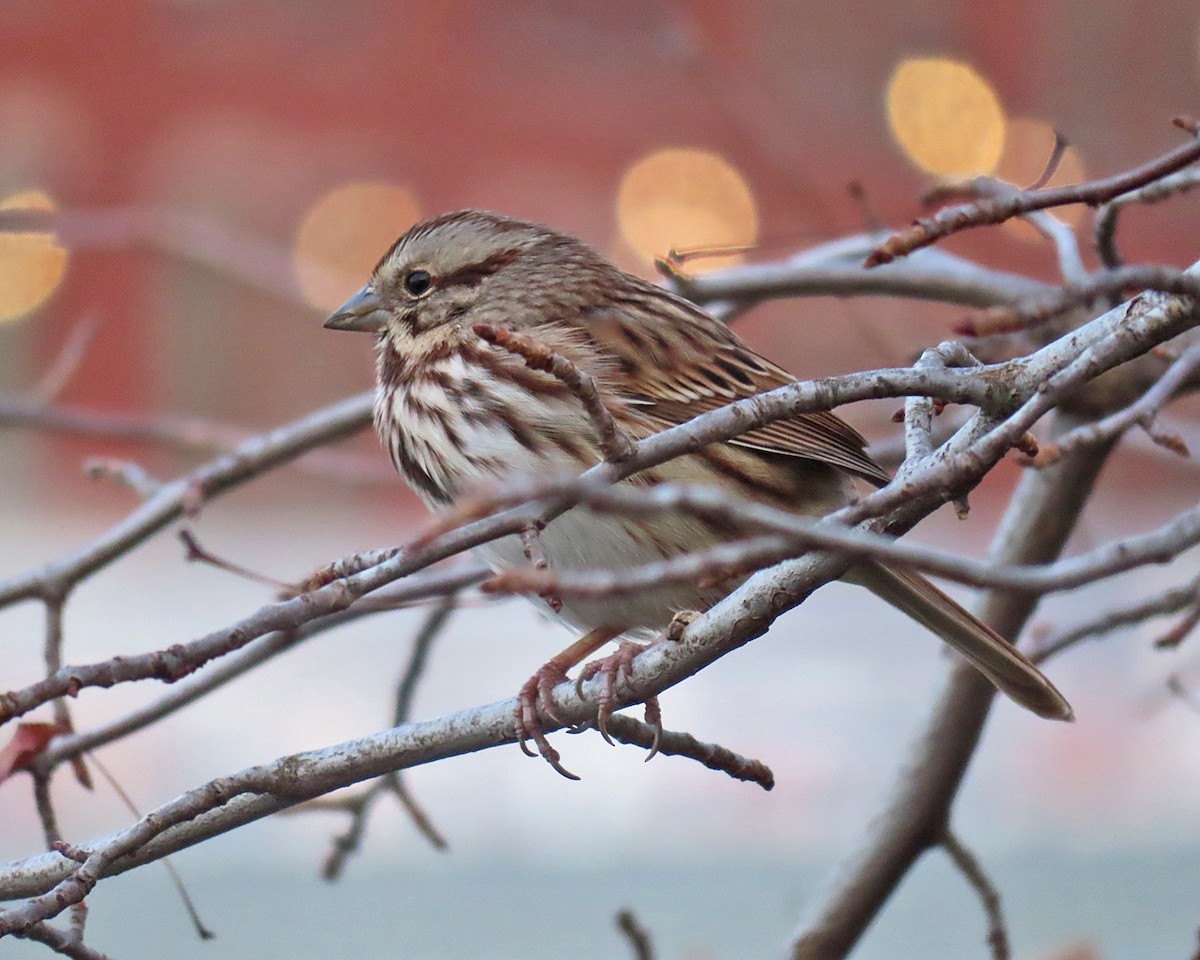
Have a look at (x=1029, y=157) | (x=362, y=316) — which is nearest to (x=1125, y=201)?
(x=362, y=316)

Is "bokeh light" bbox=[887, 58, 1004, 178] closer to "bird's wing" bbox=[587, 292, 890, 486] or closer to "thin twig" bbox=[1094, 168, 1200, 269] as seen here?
"bird's wing" bbox=[587, 292, 890, 486]

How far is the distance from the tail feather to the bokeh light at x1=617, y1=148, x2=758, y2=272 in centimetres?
597

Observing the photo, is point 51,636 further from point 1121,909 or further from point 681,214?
point 681,214

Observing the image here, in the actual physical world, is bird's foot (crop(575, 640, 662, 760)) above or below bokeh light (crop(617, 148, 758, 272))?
below

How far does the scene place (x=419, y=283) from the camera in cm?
228

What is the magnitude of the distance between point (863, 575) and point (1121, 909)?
2.74 meters

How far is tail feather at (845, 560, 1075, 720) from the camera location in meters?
1.92

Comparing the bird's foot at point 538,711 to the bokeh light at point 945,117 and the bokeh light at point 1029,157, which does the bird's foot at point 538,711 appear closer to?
the bokeh light at point 945,117

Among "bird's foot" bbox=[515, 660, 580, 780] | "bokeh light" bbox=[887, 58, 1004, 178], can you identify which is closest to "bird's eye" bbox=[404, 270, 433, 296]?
"bird's foot" bbox=[515, 660, 580, 780]

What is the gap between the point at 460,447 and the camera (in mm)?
1948

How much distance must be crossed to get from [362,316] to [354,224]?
654 cm

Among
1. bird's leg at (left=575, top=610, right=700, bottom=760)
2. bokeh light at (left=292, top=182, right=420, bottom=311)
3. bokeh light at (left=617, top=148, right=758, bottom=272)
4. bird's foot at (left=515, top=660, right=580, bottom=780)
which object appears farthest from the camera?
bokeh light at (left=292, top=182, right=420, bottom=311)

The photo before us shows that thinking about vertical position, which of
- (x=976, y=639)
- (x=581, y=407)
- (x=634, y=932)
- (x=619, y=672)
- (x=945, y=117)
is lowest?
(x=634, y=932)

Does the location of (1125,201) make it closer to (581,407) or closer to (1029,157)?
(581,407)
